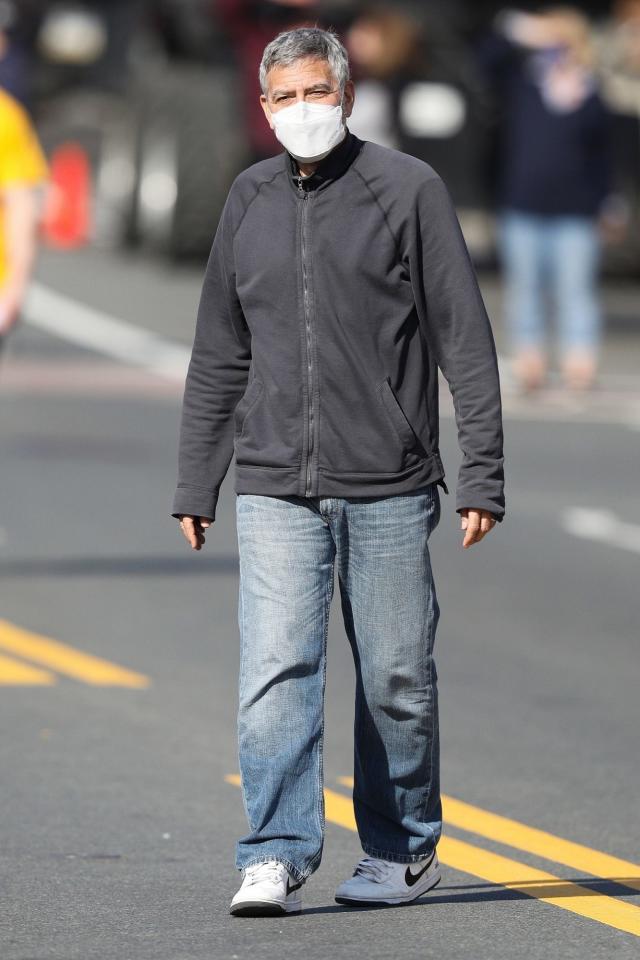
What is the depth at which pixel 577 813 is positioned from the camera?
7125 mm

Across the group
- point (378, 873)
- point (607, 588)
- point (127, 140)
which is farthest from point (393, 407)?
point (127, 140)

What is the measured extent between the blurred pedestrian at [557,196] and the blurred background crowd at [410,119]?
0.01 meters

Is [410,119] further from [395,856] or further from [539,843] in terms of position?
[395,856]

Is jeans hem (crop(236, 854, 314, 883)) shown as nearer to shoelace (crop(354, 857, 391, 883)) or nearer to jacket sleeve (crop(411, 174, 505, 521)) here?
shoelace (crop(354, 857, 391, 883))

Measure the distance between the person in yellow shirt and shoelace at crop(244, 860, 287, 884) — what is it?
14.7ft

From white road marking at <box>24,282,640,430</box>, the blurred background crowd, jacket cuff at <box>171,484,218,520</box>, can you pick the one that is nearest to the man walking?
jacket cuff at <box>171,484,218,520</box>

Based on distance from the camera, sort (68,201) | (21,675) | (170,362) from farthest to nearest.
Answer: (68,201) → (170,362) → (21,675)

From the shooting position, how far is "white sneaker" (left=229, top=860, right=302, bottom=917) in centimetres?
573

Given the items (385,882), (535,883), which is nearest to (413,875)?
(385,882)

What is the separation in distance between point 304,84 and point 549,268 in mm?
11719

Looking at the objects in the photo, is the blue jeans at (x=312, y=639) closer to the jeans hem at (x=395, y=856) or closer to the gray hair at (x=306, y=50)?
the jeans hem at (x=395, y=856)

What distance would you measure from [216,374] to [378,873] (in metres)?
1.15

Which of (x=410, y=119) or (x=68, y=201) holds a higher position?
(x=410, y=119)

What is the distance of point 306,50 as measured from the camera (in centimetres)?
566
